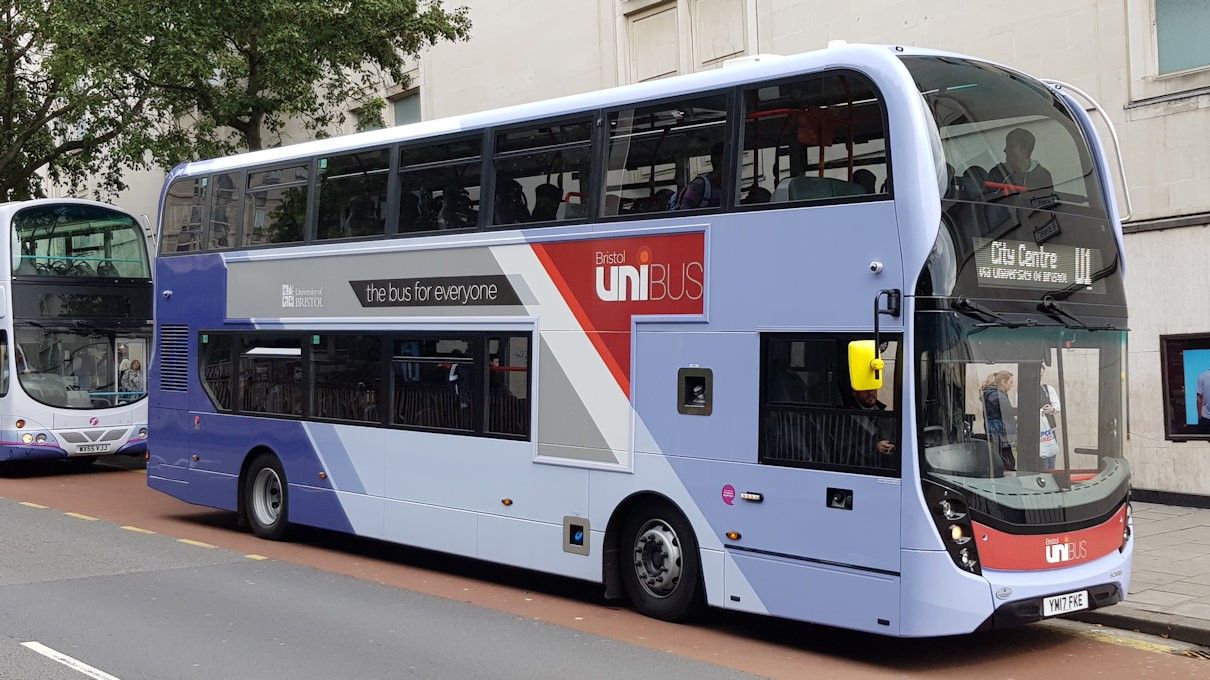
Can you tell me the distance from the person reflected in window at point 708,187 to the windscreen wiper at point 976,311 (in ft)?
6.66

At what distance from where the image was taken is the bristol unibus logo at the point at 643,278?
9.28 meters

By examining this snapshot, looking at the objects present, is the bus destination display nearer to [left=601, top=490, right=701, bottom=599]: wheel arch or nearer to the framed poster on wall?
[left=601, top=490, right=701, bottom=599]: wheel arch

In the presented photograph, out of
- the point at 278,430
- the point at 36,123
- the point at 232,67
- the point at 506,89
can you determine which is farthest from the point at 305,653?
the point at 36,123

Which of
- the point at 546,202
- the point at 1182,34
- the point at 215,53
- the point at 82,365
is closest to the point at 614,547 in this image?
the point at 546,202

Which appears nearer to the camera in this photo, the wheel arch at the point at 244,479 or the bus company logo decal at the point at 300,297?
the bus company logo decal at the point at 300,297

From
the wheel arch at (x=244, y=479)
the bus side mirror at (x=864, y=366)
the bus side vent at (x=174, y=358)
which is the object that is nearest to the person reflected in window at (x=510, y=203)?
the bus side mirror at (x=864, y=366)

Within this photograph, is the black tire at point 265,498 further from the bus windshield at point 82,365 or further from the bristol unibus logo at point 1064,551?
the bus windshield at point 82,365

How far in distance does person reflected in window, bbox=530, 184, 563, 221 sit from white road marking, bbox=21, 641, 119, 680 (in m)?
4.76

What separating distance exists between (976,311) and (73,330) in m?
17.2

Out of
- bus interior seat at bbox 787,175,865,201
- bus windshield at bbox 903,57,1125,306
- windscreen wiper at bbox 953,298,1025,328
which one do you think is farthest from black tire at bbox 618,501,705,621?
bus windshield at bbox 903,57,1125,306

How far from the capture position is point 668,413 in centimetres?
941

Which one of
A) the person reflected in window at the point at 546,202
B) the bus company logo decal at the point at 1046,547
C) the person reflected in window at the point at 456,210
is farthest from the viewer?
the person reflected in window at the point at 456,210

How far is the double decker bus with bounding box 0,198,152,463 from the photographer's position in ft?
67.3

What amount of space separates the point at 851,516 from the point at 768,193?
2.29m
